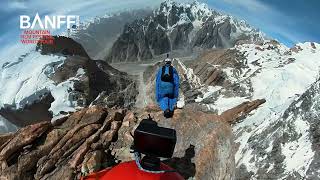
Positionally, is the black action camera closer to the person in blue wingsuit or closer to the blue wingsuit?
the person in blue wingsuit

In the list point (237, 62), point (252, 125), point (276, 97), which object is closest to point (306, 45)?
point (237, 62)

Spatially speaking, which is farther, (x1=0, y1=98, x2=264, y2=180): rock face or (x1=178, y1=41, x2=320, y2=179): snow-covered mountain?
(x1=0, y1=98, x2=264, y2=180): rock face

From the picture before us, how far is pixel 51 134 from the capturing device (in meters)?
18.8

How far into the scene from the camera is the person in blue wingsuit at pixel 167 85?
15.1m

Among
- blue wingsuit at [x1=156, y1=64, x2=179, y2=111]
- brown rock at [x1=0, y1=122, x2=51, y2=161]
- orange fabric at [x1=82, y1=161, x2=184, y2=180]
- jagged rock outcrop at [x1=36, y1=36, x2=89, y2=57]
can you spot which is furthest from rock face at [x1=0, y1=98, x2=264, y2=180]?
jagged rock outcrop at [x1=36, y1=36, x2=89, y2=57]

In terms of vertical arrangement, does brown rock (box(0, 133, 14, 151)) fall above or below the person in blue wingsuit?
below

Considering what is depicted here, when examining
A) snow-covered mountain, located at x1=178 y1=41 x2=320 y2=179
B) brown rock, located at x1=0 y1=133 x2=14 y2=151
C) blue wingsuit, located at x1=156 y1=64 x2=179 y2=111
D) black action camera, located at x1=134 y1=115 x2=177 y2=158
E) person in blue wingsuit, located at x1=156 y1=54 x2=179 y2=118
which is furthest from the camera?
brown rock, located at x1=0 y1=133 x2=14 y2=151

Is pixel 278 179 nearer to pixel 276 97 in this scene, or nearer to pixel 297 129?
pixel 297 129

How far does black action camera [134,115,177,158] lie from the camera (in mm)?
5273

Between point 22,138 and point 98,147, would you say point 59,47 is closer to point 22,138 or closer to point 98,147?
point 22,138

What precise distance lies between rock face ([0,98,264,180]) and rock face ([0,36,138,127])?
23942 mm

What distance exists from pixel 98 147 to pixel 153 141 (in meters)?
13.4

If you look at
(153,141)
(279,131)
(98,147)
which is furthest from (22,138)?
(153,141)

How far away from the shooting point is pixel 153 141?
5.30 meters
